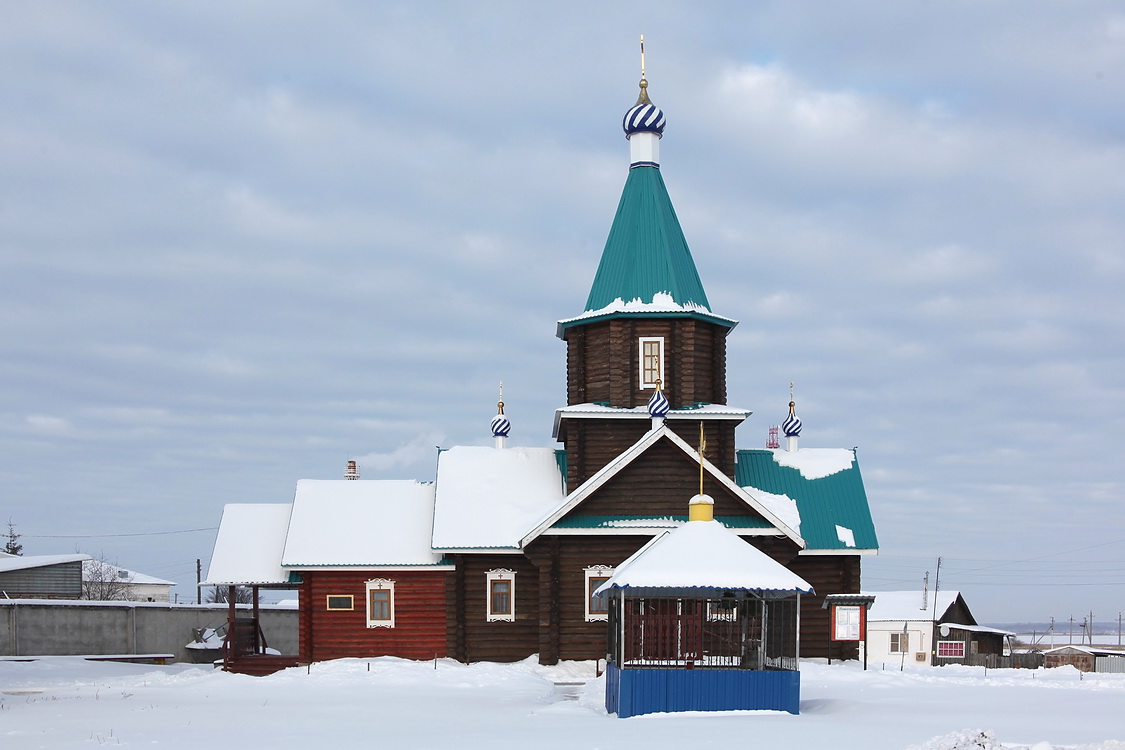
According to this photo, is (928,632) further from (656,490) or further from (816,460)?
(656,490)

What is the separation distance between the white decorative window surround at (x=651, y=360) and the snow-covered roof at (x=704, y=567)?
11461mm

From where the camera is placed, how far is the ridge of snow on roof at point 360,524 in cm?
3225

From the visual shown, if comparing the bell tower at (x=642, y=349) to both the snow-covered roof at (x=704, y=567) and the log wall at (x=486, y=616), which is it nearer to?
the log wall at (x=486, y=616)

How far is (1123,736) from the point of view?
55.7ft

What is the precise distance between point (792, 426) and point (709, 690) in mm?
16155

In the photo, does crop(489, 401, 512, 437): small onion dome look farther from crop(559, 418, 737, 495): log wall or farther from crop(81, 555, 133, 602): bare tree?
crop(81, 555, 133, 602): bare tree

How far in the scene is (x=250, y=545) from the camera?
111 ft

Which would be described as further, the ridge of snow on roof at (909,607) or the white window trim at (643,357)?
the ridge of snow on roof at (909,607)

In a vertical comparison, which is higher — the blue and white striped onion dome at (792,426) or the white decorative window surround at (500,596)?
the blue and white striped onion dome at (792,426)

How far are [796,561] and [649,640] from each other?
1218 centimetres

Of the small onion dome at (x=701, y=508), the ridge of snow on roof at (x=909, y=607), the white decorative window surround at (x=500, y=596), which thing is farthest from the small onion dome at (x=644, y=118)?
the ridge of snow on roof at (x=909, y=607)

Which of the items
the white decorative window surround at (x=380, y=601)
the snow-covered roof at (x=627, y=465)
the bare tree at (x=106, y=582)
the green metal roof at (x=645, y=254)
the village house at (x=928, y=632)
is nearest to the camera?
the snow-covered roof at (x=627, y=465)

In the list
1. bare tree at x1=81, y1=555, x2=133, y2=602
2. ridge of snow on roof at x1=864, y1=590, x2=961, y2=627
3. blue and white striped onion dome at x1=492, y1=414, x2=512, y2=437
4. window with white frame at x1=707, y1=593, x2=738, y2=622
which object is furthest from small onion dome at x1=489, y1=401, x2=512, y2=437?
bare tree at x1=81, y1=555, x2=133, y2=602

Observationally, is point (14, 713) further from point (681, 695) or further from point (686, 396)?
point (686, 396)
